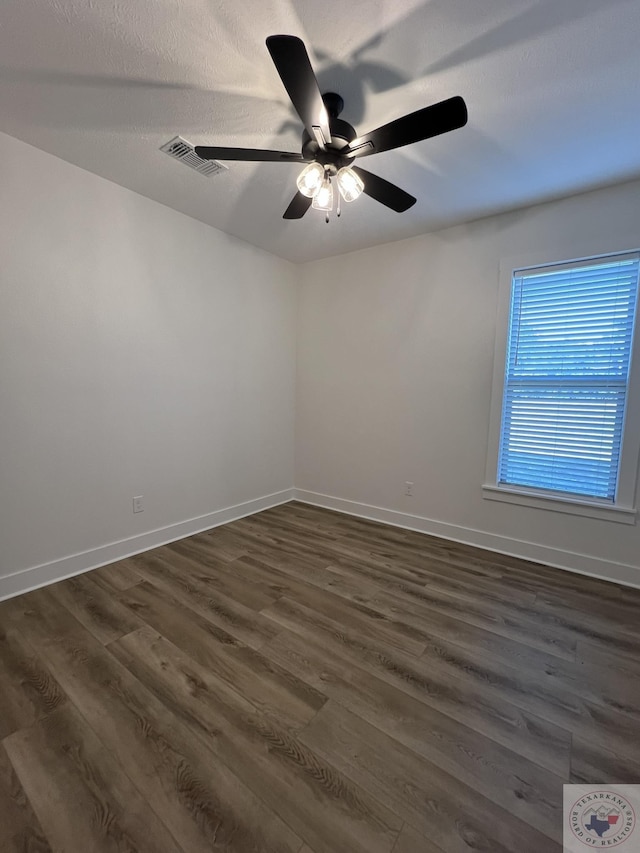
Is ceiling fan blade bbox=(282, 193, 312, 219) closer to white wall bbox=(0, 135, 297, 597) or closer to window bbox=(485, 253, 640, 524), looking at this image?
white wall bbox=(0, 135, 297, 597)

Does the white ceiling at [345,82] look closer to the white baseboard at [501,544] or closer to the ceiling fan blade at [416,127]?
the ceiling fan blade at [416,127]

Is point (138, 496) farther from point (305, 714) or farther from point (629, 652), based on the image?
point (629, 652)

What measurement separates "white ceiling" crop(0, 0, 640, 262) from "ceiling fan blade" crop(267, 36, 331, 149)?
0.31 meters

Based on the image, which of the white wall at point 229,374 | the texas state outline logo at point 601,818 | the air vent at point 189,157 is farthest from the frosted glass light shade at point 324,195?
the texas state outline logo at point 601,818

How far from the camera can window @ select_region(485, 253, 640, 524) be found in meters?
2.39

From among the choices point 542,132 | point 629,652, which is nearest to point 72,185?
point 542,132

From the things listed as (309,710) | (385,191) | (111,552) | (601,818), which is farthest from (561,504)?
(111,552)

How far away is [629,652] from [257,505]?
3.00 meters

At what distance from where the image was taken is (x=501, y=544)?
2854 mm

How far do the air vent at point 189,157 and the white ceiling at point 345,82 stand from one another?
5cm

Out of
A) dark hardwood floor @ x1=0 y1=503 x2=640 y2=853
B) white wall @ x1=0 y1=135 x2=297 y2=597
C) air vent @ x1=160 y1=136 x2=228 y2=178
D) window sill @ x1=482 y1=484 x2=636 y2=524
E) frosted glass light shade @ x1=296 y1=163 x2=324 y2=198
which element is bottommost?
dark hardwood floor @ x1=0 y1=503 x2=640 y2=853

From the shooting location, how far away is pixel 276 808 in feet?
3.52

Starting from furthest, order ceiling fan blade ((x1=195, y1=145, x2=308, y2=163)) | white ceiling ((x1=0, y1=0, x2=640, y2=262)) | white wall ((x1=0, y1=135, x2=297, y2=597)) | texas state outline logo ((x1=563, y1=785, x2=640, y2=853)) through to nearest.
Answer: white wall ((x1=0, y1=135, x2=297, y2=597))
ceiling fan blade ((x1=195, y1=145, x2=308, y2=163))
white ceiling ((x1=0, y1=0, x2=640, y2=262))
texas state outline logo ((x1=563, y1=785, x2=640, y2=853))

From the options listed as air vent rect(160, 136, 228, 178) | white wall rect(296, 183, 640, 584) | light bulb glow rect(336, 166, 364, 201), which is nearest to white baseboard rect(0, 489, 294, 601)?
white wall rect(296, 183, 640, 584)
